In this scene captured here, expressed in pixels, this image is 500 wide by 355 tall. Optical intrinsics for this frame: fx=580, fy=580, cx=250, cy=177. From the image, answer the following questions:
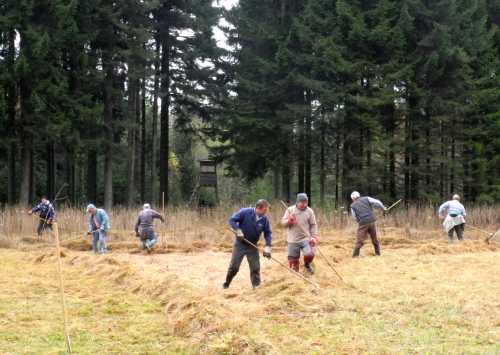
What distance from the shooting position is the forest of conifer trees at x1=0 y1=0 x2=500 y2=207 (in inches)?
912

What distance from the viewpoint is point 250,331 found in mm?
6406

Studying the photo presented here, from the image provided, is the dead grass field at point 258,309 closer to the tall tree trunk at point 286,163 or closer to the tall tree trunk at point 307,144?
the tall tree trunk at point 307,144

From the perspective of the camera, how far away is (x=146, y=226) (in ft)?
53.4

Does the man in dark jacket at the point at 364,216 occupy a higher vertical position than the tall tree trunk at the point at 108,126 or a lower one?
lower

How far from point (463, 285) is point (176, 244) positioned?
9.70 metres

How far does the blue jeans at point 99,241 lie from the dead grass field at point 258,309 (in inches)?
93.9

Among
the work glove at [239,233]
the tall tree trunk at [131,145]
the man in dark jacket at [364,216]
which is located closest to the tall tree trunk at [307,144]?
the tall tree trunk at [131,145]

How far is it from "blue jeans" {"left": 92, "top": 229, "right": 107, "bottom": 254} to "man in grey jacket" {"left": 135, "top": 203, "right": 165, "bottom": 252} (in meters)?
0.93

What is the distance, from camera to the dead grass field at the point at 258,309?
246 inches

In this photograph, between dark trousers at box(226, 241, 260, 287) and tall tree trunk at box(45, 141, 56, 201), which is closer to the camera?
dark trousers at box(226, 241, 260, 287)

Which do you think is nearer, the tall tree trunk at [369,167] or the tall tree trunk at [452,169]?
the tall tree trunk at [369,167]

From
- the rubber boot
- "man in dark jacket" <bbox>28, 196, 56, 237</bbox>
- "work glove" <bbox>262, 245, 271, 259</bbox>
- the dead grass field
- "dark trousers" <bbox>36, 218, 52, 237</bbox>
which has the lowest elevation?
the dead grass field

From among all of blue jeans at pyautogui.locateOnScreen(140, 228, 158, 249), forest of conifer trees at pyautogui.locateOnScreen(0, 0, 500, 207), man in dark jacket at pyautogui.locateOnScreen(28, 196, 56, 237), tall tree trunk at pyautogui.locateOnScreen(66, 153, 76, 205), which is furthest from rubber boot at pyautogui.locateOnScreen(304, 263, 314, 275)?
tall tree trunk at pyautogui.locateOnScreen(66, 153, 76, 205)

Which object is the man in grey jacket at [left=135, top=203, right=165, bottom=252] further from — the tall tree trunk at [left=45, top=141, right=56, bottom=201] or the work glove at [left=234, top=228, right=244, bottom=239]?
the tall tree trunk at [left=45, top=141, right=56, bottom=201]
